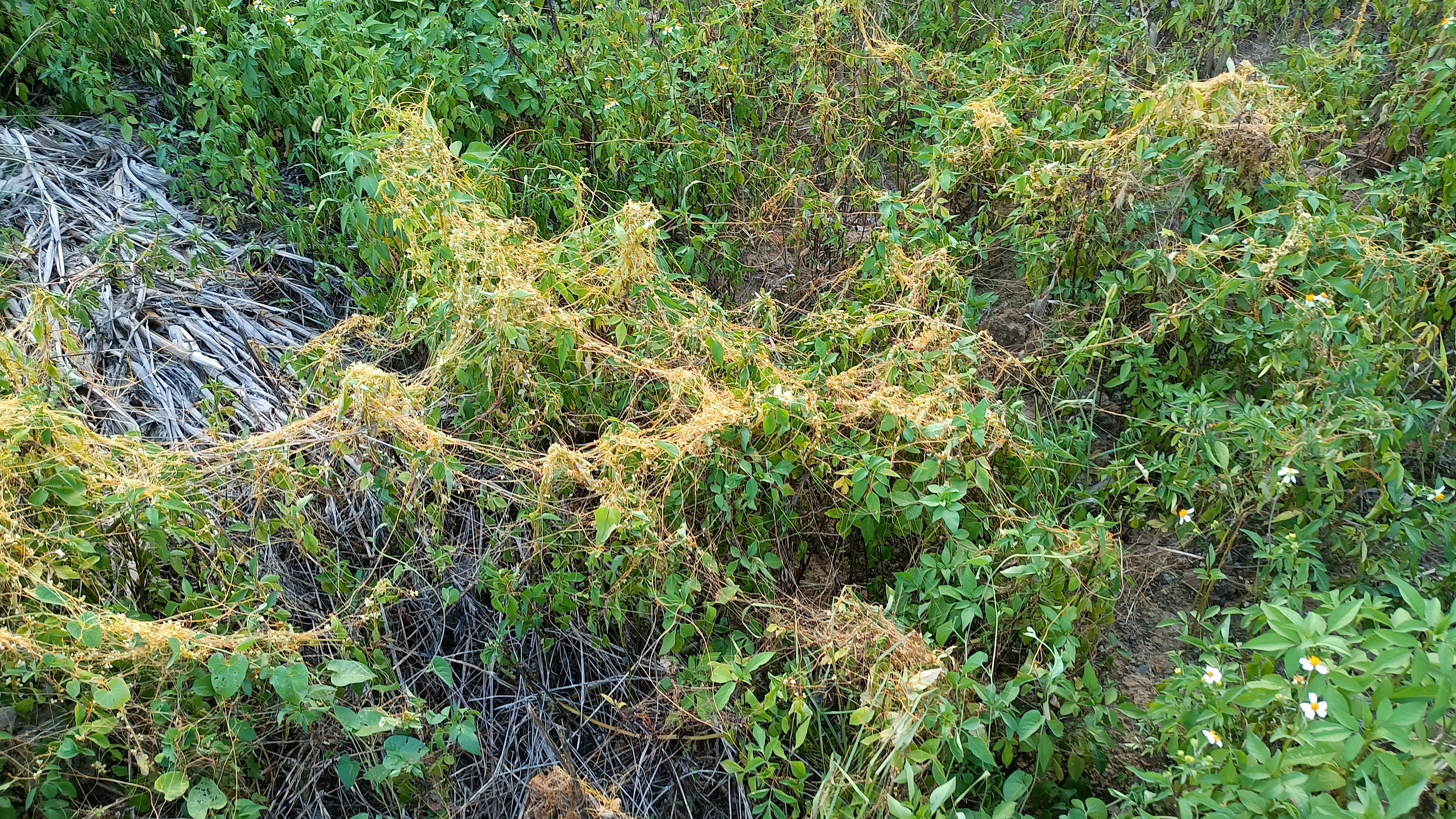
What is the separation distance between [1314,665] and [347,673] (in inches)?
73.3

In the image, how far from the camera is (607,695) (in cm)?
229

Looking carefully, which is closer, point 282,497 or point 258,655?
point 258,655

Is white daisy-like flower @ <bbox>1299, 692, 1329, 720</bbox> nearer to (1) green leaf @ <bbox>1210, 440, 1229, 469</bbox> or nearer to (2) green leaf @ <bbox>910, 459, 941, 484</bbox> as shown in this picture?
(1) green leaf @ <bbox>1210, 440, 1229, 469</bbox>

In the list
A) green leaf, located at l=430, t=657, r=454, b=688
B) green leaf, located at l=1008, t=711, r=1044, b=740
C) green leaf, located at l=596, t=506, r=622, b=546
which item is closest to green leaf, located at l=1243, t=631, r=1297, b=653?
green leaf, located at l=1008, t=711, r=1044, b=740

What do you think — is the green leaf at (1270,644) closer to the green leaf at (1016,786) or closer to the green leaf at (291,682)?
the green leaf at (1016,786)

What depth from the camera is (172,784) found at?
75.1 inches

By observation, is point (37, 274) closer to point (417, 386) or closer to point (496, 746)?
point (417, 386)

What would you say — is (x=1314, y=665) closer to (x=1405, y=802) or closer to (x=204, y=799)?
(x=1405, y=802)

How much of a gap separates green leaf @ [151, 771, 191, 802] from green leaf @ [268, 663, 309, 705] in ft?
0.73

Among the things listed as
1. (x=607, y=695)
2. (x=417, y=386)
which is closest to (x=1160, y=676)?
(x=607, y=695)

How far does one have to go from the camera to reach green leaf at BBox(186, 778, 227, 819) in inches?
75.3

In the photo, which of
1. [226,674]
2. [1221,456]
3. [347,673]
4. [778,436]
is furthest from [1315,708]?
[226,674]

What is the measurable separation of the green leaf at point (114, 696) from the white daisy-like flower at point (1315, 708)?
2.16 m

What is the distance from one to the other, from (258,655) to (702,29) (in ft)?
9.47
